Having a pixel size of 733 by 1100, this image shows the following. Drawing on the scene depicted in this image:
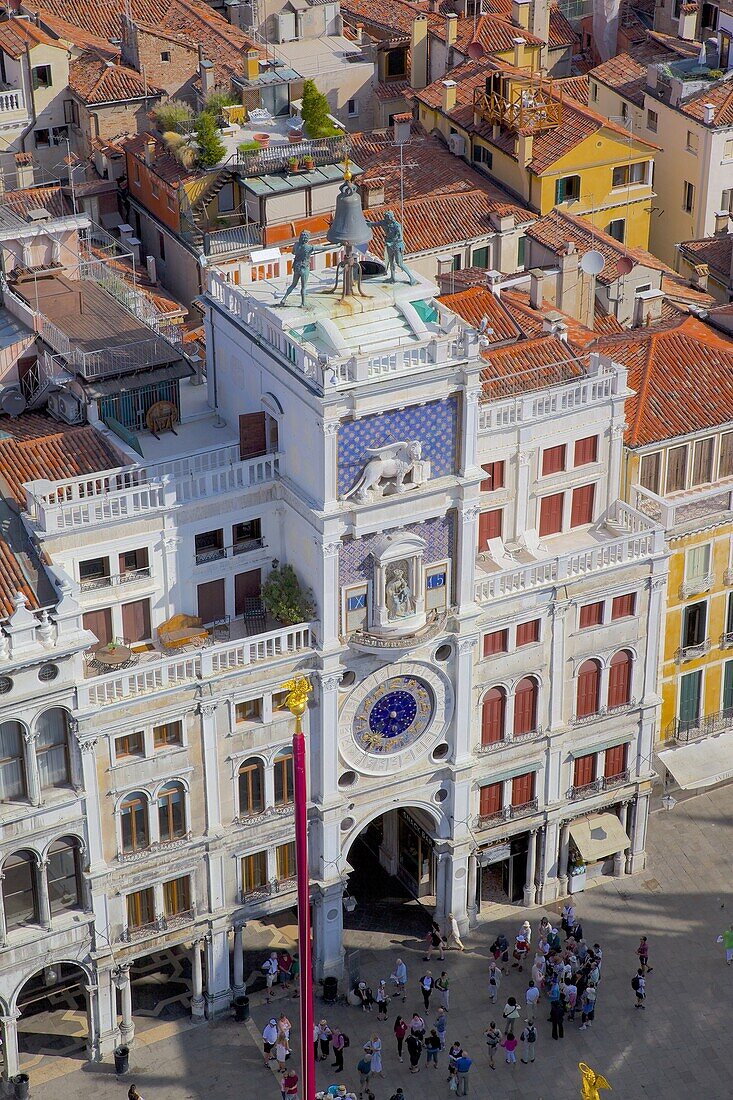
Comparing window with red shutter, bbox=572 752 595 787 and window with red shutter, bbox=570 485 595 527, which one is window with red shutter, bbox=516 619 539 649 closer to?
window with red shutter, bbox=570 485 595 527

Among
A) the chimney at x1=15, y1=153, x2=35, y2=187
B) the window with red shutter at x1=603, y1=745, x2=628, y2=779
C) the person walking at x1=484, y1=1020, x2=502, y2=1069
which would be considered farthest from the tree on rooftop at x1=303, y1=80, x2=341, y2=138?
the person walking at x1=484, y1=1020, x2=502, y2=1069

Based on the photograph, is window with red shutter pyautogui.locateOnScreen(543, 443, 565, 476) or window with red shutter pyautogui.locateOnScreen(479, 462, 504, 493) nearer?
window with red shutter pyautogui.locateOnScreen(479, 462, 504, 493)

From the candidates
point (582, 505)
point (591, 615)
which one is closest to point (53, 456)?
point (582, 505)

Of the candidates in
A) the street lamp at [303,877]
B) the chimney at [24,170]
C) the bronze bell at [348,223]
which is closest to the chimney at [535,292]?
the bronze bell at [348,223]

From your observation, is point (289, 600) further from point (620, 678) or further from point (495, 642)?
point (620, 678)

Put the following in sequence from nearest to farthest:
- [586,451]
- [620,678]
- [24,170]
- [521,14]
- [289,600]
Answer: [289,600] < [586,451] < [620,678] < [24,170] < [521,14]

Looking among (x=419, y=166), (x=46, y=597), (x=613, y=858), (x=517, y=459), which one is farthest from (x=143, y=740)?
(x=419, y=166)
